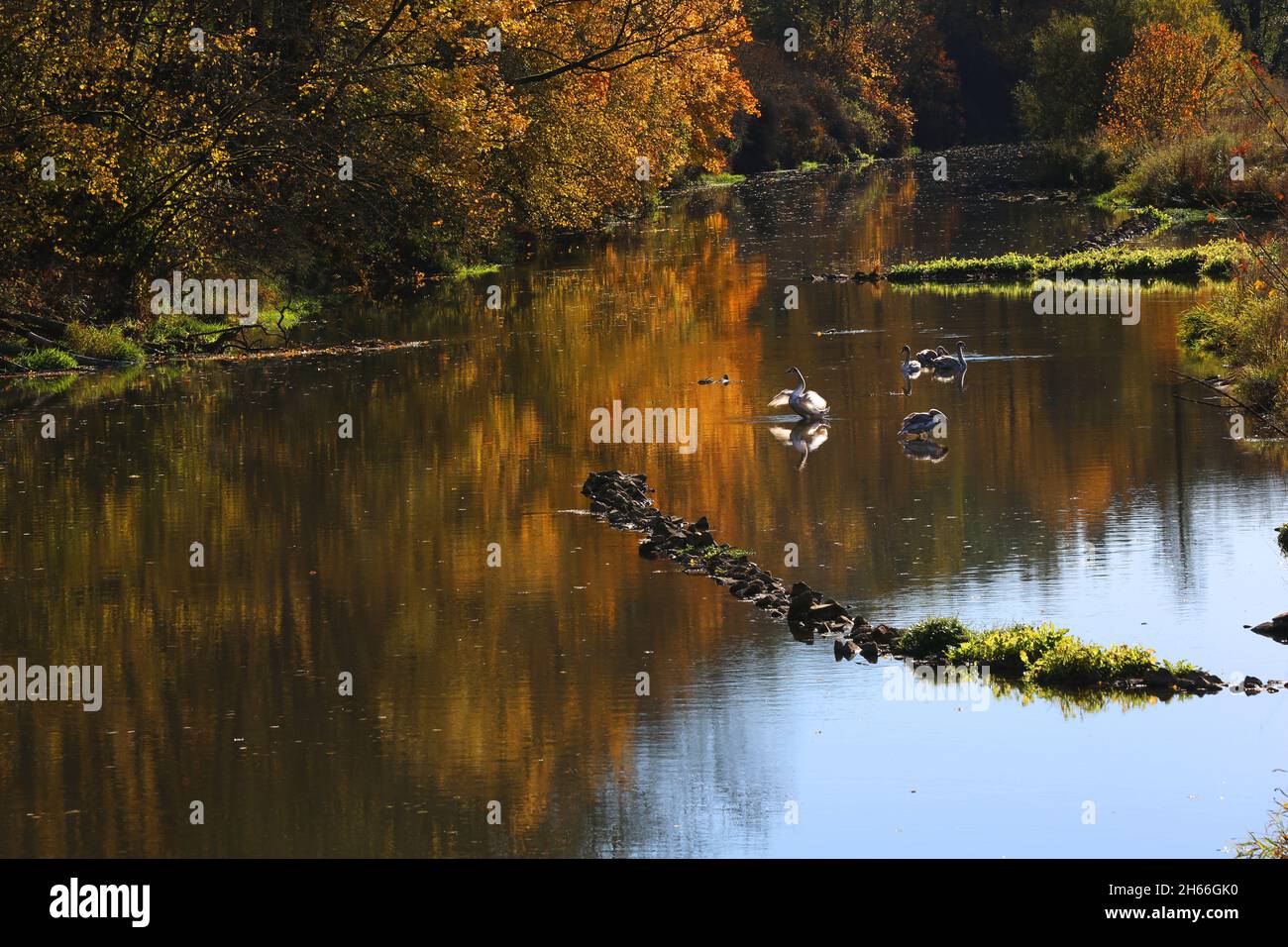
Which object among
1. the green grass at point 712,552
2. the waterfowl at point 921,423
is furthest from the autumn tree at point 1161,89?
the green grass at point 712,552

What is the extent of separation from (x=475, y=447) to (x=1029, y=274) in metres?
21.2

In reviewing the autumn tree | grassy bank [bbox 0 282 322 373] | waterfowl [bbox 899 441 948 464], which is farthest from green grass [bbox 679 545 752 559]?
the autumn tree

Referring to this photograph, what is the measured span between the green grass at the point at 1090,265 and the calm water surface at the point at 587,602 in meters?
8.46

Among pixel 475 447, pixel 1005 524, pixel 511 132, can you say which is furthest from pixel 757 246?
pixel 1005 524

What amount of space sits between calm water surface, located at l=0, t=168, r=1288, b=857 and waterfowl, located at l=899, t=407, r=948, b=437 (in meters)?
0.34

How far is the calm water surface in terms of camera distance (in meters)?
9.84

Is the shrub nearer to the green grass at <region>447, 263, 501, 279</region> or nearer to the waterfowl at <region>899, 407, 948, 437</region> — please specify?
the waterfowl at <region>899, 407, 948, 437</region>

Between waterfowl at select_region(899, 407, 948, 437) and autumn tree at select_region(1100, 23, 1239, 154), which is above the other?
autumn tree at select_region(1100, 23, 1239, 154)

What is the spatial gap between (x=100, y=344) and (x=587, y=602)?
1912 cm

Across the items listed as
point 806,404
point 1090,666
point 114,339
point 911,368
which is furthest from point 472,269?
point 1090,666

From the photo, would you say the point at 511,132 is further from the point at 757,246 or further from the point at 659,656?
the point at 659,656

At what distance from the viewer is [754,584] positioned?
1444 cm

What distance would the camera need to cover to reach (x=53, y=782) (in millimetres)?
10602

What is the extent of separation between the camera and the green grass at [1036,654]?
1179 centimetres
